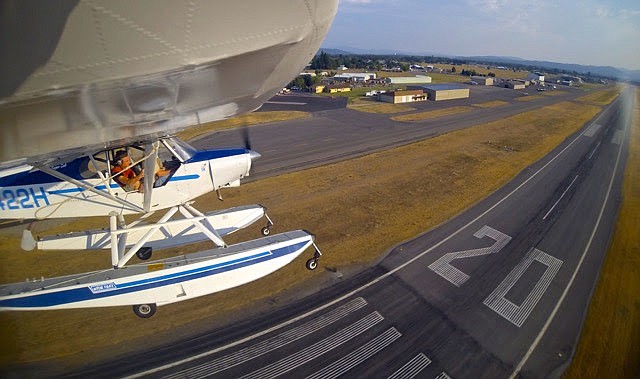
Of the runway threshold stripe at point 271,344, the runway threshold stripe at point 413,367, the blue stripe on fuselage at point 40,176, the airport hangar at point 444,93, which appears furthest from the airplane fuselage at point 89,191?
the airport hangar at point 444,93

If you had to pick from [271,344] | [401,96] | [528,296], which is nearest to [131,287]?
[271,344]

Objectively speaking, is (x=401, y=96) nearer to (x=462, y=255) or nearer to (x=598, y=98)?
(x=462, y=255)

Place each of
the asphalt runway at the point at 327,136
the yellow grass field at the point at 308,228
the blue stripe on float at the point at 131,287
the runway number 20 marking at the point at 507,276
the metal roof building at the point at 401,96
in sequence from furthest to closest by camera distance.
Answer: the metal roof building at the point at 401,96
the asphalt runway at the point at 327,136
the runway number 20 marking at the point at 507,276
the yellow grass field at the point at 308,228
the blue stripe on float at the point at 131,287

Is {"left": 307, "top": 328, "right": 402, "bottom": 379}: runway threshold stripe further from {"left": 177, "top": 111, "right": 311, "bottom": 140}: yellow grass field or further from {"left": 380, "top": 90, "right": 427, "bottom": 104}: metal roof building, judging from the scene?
{"left": 380, "top": 90, "right": 427, "bottom": 104}: metal roof building

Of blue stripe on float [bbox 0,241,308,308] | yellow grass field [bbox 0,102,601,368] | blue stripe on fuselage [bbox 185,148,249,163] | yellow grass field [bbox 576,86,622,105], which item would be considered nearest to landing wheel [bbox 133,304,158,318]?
yellow grass field [bbox 0,102,601,368]

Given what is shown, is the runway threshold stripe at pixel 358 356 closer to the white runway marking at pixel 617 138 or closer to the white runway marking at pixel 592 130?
the white runway marking at pixel 617 138

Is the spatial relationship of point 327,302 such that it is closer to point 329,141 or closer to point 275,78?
point 275,78

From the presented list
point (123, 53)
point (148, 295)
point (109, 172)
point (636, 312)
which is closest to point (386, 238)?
point (636, 312)
